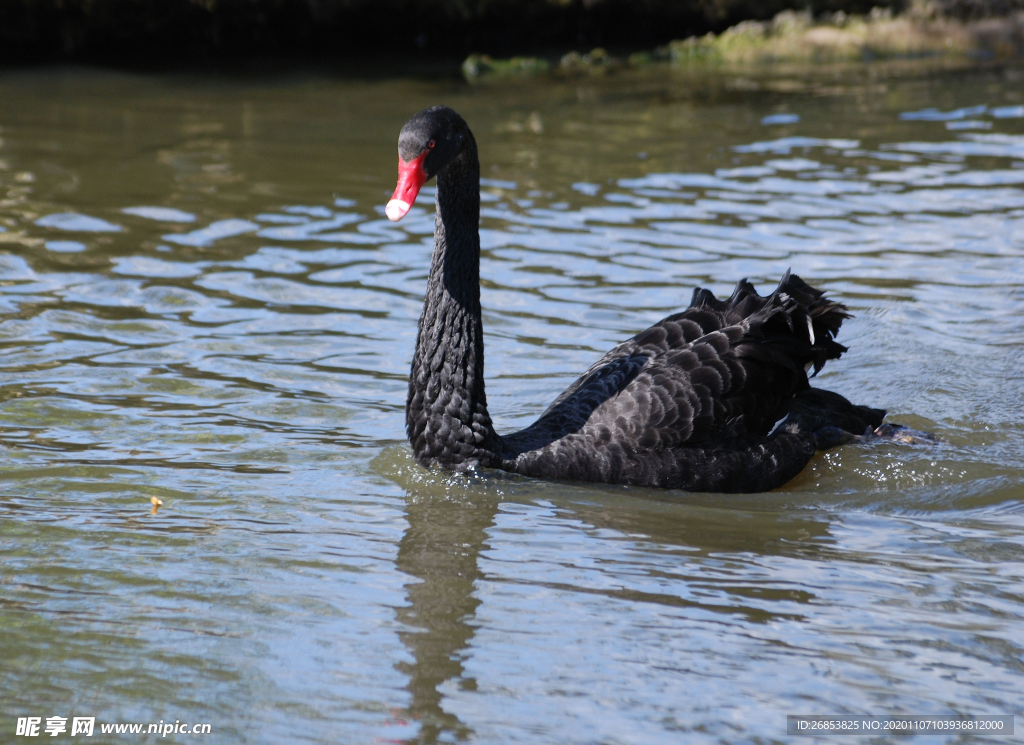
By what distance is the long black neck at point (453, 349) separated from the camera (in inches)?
210

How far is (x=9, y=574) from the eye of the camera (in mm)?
4184

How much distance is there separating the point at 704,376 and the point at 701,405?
5.5 inches

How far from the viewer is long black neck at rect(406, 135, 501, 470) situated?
5336 mm

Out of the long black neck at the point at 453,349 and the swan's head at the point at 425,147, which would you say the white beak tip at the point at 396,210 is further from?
the long black neck at the point at 453,349

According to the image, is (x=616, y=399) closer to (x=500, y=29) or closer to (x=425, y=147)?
(x=425, y=147)

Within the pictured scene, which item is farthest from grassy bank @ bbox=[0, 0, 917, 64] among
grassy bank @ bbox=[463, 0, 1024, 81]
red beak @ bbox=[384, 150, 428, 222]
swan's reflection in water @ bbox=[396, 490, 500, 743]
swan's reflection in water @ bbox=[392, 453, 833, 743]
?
swan's reflection in water @ bbox=[396, 490, 500, 743]

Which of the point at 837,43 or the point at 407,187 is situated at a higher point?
the point at 837,43

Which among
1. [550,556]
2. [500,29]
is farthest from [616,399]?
[500,29]

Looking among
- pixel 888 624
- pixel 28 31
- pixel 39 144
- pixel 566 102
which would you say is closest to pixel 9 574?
pixel 888 624

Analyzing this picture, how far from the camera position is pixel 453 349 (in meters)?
5.40

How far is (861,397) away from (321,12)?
12790mm

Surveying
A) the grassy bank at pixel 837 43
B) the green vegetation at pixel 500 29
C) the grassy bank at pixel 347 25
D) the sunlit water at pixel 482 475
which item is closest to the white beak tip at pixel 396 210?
the sunlit water at pixel 482 475

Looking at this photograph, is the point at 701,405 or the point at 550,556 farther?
the point at 701,405

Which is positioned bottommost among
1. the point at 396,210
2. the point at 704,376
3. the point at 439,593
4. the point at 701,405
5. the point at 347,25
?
the point at 439,593
